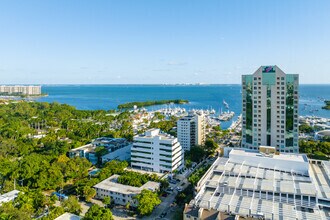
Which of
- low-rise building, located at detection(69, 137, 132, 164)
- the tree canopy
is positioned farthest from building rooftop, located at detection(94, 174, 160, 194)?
low-rise building, located at detection(69, 137, 132, 164)

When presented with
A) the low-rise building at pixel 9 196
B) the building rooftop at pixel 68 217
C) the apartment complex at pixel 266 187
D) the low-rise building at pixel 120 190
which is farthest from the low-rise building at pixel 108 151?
the apartment complex at pixel 266 187

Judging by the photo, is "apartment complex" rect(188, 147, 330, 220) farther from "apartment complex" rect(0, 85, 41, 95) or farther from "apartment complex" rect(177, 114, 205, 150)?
"apartment complex" rect(0, 85, 41, 95)

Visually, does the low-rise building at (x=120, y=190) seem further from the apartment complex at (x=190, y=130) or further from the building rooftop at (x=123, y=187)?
the apartment complex at (x=190, y=130)

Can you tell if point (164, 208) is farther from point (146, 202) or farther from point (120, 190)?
Result: point (120, 190)

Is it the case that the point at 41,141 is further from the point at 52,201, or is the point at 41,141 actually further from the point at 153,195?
the point at 153,195

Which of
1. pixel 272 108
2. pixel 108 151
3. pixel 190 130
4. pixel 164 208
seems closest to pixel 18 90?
pixel 108 151

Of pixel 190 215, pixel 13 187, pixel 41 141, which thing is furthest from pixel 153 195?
pixel 41 141
